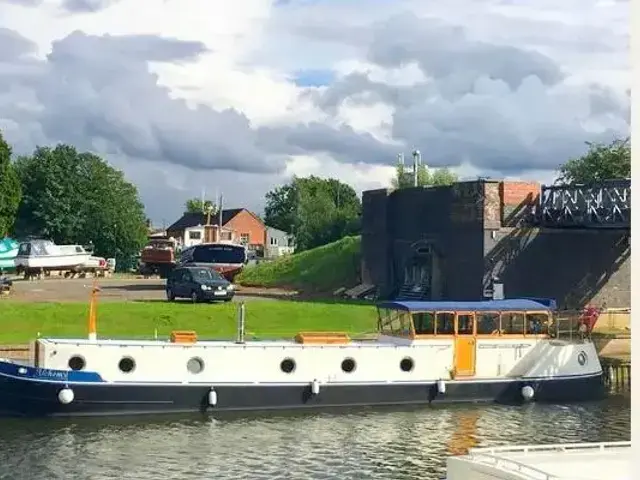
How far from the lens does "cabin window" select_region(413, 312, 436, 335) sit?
32688 millimetres

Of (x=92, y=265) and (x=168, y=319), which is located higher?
(x=92, y=265)

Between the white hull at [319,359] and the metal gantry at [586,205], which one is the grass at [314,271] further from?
the white hull at [319,359]

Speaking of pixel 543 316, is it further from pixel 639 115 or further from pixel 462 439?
pixel 639 115

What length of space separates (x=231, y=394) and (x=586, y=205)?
2517 cm

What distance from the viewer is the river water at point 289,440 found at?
2281cm

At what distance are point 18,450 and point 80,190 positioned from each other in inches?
2872

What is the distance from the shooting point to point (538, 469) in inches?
484

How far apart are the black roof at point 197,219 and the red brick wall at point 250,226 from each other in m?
0.74

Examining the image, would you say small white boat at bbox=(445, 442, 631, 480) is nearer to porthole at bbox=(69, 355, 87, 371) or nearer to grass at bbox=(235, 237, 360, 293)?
porthole at bbox=(69, 355, 87, 371)

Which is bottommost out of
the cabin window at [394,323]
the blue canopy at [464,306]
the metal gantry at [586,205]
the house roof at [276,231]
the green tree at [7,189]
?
the cabin window at [394,323]

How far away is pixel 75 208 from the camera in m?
94.4

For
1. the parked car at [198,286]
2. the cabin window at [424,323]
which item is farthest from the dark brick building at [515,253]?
the cabin window at [424,323]

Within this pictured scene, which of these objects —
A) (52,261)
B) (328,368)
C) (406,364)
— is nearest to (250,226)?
(52,261)

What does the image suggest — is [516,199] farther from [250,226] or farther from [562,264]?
[250,226]
